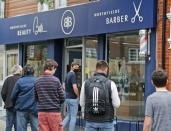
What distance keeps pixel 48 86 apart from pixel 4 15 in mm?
8956

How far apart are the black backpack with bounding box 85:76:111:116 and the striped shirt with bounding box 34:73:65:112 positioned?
1.01 m

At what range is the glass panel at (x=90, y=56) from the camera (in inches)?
404

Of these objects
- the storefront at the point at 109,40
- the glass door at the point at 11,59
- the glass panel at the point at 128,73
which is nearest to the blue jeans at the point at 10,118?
the storefront at the point at 109,40

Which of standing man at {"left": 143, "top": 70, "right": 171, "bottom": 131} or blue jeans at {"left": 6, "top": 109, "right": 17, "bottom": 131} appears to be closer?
standing man at {"left": 143, "top": 70, "right": 171, "bottom": 131}

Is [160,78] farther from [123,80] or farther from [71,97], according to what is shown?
[123,80]

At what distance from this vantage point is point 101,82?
5.20m

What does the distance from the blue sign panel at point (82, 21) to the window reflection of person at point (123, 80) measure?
3.18 ft

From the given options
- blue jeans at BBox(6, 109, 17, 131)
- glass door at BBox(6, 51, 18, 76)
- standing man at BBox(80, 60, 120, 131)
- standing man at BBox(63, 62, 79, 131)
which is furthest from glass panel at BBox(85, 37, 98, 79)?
standing man at BBox(80, 60, 120, 131)

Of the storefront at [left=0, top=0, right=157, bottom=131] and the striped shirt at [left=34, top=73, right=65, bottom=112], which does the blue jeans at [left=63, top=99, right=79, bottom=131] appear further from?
the striped shirt at [left=34, top=73, right=65, bottom=112]

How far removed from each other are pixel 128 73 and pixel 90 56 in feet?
5.49

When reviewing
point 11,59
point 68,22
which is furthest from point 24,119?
point 11,59

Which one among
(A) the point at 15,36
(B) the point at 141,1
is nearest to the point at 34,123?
(B) the point at 141,1

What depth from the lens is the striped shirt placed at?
6066mm

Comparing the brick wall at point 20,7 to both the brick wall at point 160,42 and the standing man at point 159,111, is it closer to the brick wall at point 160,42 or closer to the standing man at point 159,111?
the brick wall at point 160,42
